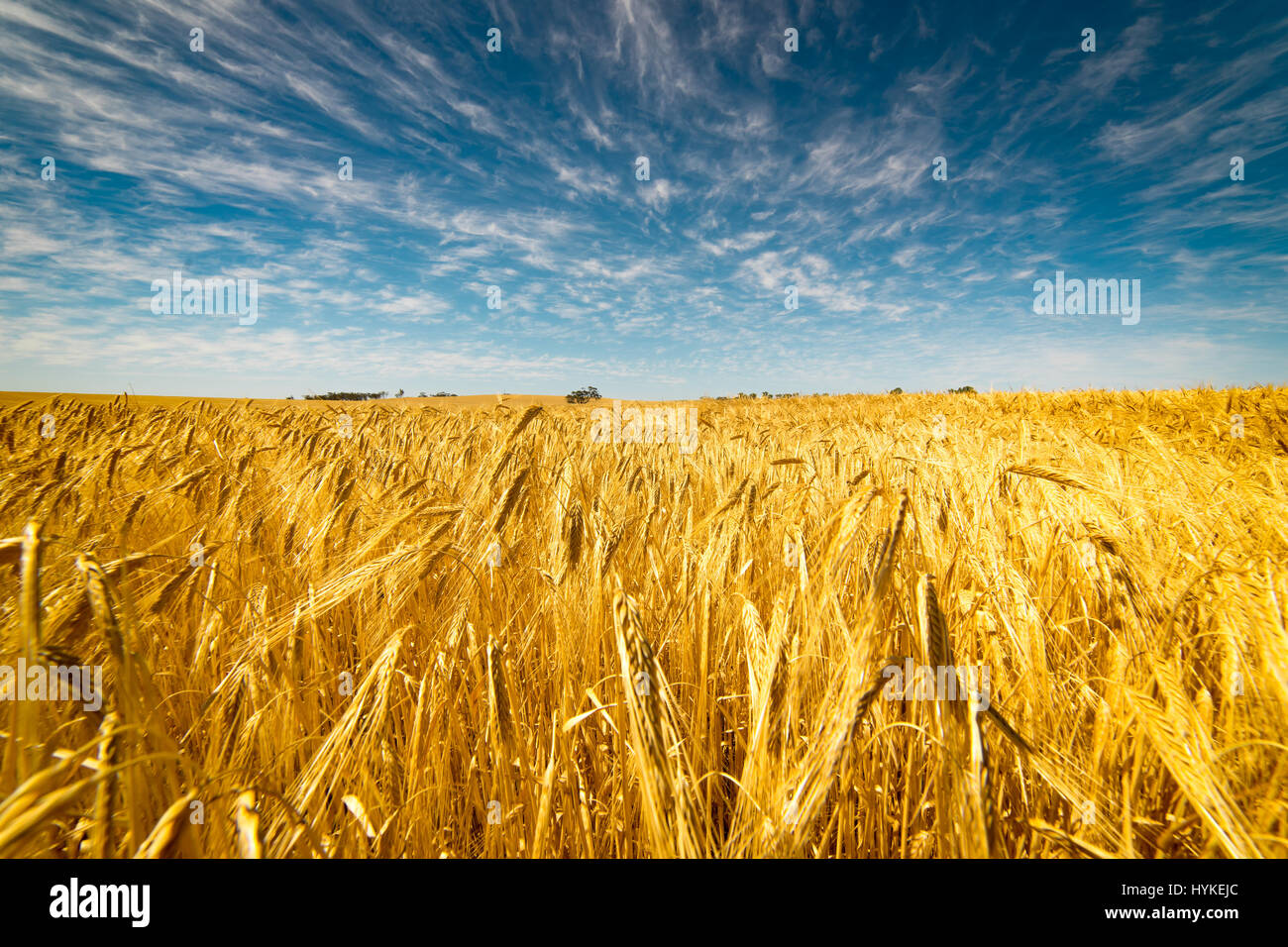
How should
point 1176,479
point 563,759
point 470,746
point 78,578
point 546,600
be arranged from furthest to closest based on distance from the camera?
point 1176,479
point 546,600
point 470,746
point 563,759
point 78,578

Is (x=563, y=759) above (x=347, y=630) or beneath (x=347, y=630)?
beneath

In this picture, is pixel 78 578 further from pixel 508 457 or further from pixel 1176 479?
pixel 1176 479

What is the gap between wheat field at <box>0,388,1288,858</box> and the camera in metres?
0.70

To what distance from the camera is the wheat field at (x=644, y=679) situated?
2.31ft

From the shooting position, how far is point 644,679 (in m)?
0.73

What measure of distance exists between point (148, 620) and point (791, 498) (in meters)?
2.25

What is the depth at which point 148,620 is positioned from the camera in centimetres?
120

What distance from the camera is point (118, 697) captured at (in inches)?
26.2

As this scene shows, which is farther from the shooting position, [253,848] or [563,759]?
[563,759]
